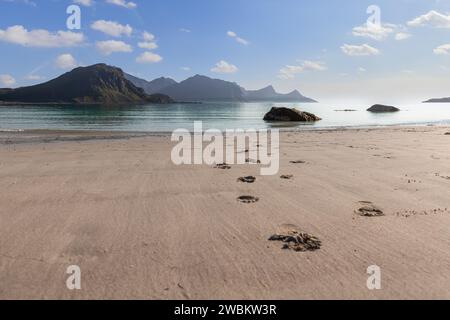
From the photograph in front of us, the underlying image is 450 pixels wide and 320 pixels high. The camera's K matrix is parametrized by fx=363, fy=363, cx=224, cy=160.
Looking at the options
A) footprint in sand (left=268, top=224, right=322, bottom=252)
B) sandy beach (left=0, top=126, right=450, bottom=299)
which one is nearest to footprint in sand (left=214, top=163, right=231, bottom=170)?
sandy beach (left=0, top=126, right=450, bottom=299)

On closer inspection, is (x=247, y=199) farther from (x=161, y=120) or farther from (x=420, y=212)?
(x=161, y=120)

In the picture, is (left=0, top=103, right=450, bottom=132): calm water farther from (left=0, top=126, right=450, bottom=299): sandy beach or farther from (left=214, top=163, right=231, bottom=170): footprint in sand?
(left=0, top=126, right=450, bottom=299): sandy beach

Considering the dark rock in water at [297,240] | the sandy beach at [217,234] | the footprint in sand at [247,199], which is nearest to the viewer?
the sandy beach at [217,234]

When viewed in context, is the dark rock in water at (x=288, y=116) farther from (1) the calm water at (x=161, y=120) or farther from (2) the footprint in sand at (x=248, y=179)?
(2) the footprint in sand at (x=248, y=179)

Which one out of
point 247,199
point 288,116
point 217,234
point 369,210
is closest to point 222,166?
point 247,199

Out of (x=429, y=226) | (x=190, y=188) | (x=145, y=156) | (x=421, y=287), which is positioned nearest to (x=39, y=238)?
(x=190, y=188)

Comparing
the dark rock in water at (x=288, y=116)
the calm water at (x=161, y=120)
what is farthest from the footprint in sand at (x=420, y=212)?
the dark rock in water at (x=288, y=116)

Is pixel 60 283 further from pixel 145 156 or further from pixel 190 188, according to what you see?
pixel 145 156

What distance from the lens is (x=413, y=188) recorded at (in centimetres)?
725

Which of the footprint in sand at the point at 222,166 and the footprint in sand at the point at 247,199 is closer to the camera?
the footprint in sand at the point at 247,199

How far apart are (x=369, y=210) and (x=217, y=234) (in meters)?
2.67

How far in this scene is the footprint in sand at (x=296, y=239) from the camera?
4.46 metres

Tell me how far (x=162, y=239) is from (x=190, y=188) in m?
2.75

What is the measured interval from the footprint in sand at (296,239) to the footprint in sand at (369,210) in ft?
4.37
